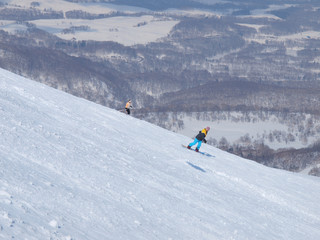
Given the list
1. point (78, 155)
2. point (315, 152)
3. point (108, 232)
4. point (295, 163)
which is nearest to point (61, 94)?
point (78, 155)

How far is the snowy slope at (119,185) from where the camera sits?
1404 centimetres

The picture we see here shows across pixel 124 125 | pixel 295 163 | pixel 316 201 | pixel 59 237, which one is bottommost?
pixel 295 163

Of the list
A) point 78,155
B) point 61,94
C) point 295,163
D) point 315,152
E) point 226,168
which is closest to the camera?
point 78,155

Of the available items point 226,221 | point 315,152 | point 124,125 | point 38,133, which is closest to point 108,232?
point 226,221

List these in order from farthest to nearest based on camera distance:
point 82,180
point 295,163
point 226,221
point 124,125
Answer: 1. point 295,163
2. point 124,125
3. point 226,221
4. point 82,180

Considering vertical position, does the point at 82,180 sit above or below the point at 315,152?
above

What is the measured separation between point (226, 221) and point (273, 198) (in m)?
7.89

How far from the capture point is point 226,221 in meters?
19.1

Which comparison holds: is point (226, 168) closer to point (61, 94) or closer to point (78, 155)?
point (78, 155)

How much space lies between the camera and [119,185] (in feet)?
60.4

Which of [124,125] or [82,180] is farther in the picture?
[124,125]

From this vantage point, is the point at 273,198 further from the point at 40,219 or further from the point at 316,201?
the point at 40,219

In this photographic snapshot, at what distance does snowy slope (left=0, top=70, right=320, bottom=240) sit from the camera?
553 inches

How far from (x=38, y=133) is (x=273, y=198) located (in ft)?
40.4
